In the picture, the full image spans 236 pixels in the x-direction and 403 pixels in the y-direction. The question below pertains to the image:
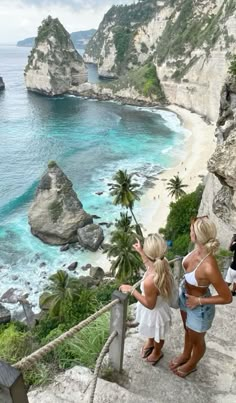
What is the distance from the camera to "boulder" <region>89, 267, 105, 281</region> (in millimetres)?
27781

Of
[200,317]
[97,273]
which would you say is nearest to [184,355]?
[200,317]

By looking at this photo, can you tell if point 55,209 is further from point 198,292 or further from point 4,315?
point 198,292

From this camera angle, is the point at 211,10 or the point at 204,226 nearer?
the point at 204,226

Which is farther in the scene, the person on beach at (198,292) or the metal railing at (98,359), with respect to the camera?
the person on beach at (198,292)

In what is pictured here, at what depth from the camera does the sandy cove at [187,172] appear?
121 feet

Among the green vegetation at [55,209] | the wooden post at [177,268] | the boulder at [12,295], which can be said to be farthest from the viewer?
the green vegetation at [55,209]

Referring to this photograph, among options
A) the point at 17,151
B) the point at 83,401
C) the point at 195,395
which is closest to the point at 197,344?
the point at 195,395

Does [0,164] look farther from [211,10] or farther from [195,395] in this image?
[211,10]

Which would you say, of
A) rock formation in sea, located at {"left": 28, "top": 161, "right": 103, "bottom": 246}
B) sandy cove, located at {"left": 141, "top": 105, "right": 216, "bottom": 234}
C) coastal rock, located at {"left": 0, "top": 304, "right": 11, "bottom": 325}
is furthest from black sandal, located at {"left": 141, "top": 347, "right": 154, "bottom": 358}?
sandy cove, located at {"left": 141, "top": 105, "right": 216, "bottom": 234}

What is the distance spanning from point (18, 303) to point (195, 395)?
78.8ft

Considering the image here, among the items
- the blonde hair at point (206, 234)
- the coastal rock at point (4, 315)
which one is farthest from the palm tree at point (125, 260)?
the blonde hair at point (206, 234)

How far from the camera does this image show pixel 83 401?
13.6 ft

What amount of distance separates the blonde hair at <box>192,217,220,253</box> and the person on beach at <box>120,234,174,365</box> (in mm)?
421

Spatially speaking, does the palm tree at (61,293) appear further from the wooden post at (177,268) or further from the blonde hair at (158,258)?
the blonde hair at (158,258)
